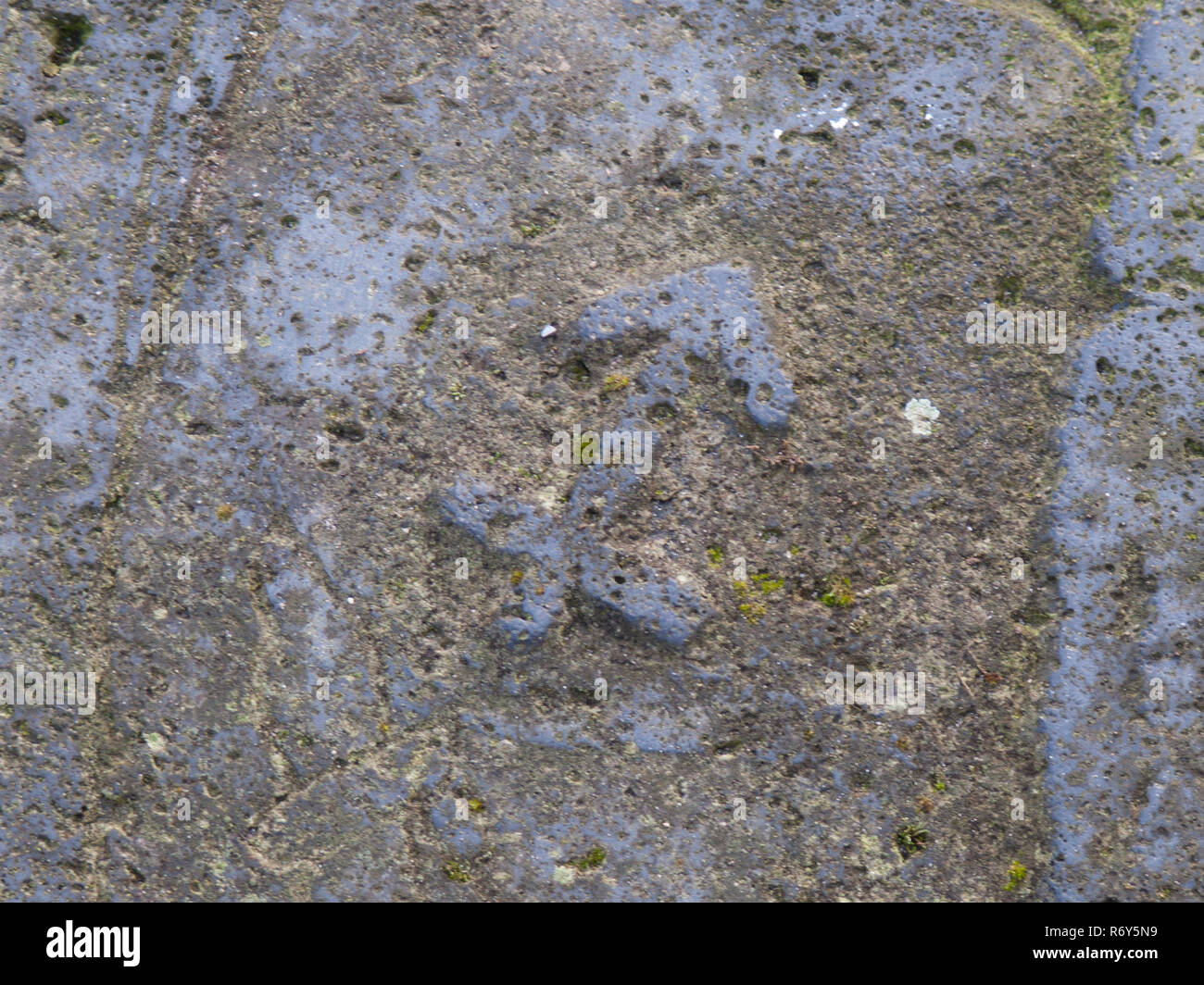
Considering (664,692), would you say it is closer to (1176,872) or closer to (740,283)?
(740,283)

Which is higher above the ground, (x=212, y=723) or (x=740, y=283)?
(x=740, y=283)

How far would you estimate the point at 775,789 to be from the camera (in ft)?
16.2

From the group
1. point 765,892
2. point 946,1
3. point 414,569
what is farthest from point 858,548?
point 946,1

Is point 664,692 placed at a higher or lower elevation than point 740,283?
→ lower

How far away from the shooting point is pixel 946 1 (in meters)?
4.96

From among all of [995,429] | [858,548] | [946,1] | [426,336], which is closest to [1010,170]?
[946,1]

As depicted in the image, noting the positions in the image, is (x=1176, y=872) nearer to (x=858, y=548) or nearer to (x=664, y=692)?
(x=858, y=548)

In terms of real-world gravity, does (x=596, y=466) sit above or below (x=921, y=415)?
below

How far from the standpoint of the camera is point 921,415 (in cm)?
495

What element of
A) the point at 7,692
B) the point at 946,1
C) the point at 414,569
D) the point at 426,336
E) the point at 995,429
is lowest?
the point at 7,692

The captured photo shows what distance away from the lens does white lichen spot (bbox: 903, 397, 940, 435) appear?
4945 mm

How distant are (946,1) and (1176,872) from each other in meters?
4.00

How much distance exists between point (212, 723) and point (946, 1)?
4.58 meters

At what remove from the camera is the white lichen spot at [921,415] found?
495cm
